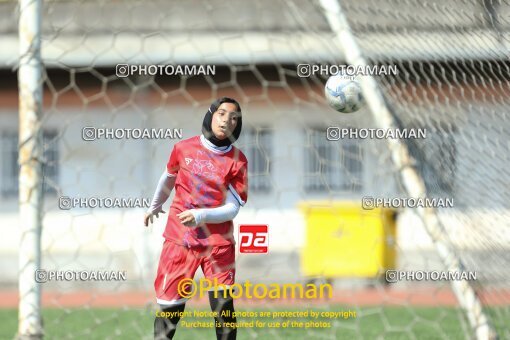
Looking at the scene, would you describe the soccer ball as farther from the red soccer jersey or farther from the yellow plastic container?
the yellow plastic container

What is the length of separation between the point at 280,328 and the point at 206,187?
1.51 meters

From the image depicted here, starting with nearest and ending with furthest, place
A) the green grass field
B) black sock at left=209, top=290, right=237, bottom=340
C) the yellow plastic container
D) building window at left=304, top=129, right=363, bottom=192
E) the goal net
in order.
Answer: black sock at left=209, top=290, right=237, bottom=340
the goal net
the green grass field
building window at left=304, top=129, right=363, bottom=192
the yellow plastic container

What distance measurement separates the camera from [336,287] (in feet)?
26.3

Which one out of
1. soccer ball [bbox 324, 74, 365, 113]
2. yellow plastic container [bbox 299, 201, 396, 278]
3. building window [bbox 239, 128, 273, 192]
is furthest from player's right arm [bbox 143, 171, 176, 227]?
yellow plastic container [bbox 299, 201, 396, 278]

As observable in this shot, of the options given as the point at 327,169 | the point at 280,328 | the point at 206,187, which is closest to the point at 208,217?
the point at 206,187

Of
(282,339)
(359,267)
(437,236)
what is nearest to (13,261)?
(359,267)

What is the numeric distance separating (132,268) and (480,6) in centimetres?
511

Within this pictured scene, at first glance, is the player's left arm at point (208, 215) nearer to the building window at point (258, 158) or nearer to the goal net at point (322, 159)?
the goal net at point (322, 159)

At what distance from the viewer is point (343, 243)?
26.0 feet

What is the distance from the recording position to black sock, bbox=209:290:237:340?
322 centimetres

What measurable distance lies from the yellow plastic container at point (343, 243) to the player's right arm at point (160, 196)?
4.35 m

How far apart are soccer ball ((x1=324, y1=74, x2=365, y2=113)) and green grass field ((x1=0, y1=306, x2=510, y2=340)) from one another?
119 centimetres

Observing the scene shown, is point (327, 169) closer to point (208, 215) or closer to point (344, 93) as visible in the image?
point (344, 93)

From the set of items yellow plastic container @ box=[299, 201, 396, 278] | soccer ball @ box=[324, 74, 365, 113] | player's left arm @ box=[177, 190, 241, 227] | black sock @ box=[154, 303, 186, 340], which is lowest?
black sock @ box=[154, 303, 186, 340]
